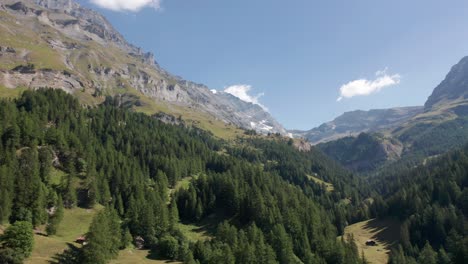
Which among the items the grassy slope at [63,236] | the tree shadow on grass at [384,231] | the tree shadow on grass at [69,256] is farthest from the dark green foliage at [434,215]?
the grassy slope at [63,236]

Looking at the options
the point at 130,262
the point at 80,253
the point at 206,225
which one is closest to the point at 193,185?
the point at 206,225

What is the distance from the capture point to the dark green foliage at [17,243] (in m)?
62.6

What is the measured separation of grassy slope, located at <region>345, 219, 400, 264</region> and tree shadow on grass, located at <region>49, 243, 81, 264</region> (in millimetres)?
100845

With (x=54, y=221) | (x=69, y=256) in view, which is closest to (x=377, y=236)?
(x=69, y=256)

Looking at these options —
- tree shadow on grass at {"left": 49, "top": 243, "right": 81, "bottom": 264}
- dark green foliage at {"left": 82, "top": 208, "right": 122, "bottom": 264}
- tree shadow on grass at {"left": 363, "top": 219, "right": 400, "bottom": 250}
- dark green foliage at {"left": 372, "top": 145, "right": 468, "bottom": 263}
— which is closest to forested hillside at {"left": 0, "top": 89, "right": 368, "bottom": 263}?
dark green foliage at {"left": 82, "top": 208, "right": 122, "bottom": 264}

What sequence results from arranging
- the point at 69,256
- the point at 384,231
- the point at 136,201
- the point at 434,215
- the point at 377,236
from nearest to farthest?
the point at 69,256 < the point at 136,201 < the point at 434,215 < the point at 377,236 < the point at 384,231

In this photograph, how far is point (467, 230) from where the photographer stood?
13025 centimetres

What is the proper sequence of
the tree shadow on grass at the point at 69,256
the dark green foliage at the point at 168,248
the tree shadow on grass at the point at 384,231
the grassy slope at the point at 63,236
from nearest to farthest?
the grassy slope at the point at 63,236
the tree shadow on grass at the point at 69,256
the dark green foliage at the point at 168,248
the tree shadow on grass at the point at 384,231

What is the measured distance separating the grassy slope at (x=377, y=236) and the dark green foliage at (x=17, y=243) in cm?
11131

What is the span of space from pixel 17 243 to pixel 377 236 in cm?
14562

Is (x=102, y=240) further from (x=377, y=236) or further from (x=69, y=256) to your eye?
(x=377, y=236)

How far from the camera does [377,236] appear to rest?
161750 millimetres

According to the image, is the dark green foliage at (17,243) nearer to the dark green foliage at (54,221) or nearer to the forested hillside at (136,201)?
the forested hillside at (136,201)

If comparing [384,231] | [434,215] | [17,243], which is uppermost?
[17,243]
